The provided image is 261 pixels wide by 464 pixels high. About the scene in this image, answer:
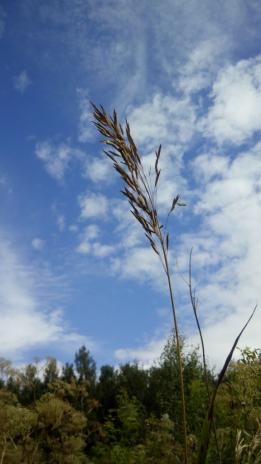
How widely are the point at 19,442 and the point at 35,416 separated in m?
0.45

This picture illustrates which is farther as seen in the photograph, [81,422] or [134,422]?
[134,422]

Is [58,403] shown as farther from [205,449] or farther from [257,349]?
[205,449]

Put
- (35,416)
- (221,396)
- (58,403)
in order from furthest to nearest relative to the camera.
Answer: (221,396) < (58,403) < (35,416)

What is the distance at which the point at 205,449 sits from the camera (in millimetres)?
916

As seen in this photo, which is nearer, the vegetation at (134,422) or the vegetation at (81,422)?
the vegetation at (134,422)

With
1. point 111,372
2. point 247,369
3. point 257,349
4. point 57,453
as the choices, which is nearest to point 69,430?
point 57,453

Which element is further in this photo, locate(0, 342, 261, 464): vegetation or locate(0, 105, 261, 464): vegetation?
locate(0, 342, 261, 464): vegetation

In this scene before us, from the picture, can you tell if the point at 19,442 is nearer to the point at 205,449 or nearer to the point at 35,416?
the point at 35,416

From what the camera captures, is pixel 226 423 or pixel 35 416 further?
pixel 226 423

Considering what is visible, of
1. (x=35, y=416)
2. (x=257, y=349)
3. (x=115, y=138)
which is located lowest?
(x=35, y=416)

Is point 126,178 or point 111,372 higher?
point 111,372

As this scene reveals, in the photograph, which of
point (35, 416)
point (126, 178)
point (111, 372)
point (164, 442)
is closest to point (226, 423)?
point (164, 442)

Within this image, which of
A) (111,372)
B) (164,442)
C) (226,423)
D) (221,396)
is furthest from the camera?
(111,372)

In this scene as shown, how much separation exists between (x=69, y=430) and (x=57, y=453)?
1.30 ft
